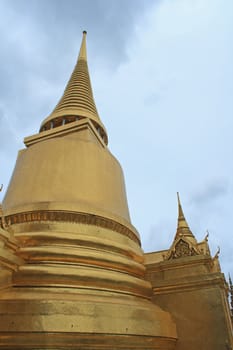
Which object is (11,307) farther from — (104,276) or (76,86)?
(76,86)

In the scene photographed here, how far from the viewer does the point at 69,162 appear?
8.10 metres

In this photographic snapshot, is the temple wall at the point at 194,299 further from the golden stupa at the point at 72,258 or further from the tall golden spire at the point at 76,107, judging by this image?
the tall golden spire at the point at 76,107

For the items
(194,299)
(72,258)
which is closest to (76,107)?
(72,258)

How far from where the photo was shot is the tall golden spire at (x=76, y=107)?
10531 millimetres

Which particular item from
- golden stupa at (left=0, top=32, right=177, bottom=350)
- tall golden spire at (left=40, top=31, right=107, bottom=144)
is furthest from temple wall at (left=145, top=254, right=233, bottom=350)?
tall golden spire at (left=40, top=31, right=107, bottom=144)

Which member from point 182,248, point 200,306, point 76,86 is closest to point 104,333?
point 200,306

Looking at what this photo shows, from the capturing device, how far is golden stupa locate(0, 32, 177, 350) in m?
4.64

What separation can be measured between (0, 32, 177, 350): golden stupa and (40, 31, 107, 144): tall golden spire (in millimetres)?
1046

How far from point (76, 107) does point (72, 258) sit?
21.1 ft

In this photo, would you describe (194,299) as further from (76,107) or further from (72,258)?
(76,107)

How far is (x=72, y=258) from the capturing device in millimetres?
5941

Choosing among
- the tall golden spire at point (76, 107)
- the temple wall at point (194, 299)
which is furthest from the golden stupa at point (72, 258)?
the tall golden spire at point (76, 107)

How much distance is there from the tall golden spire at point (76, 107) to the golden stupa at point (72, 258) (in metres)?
1.05

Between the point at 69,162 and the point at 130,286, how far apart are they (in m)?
3.62
